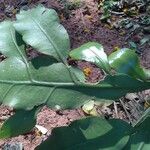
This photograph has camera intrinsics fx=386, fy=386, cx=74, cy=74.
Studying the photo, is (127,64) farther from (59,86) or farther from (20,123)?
(20,123)

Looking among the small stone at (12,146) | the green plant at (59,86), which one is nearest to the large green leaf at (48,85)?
the green plant at (59,86)

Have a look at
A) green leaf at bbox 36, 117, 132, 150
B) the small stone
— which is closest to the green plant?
green leaf at bbox 36, 117, 132, 150

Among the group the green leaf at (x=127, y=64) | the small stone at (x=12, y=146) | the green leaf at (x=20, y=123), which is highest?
the green leaf at (x=127, y=64)

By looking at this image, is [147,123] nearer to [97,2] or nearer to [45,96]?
[45,96]

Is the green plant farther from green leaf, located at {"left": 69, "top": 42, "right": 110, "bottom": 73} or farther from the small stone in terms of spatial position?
the small stone

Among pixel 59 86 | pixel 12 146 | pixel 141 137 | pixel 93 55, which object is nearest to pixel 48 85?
pixel 59 86

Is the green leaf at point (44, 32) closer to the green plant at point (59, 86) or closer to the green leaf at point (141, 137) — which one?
the green plant at point (59, 86)

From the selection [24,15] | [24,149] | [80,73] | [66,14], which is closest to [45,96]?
[80,73]
